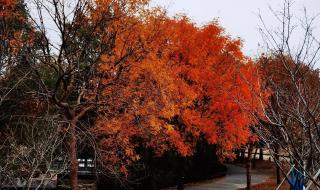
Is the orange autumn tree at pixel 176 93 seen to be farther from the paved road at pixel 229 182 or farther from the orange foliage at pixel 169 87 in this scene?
the paved road at pixel 229 182

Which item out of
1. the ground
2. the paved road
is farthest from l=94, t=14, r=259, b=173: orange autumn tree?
the ground

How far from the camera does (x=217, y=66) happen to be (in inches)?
913

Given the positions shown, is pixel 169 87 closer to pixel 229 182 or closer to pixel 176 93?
pixel 176 93

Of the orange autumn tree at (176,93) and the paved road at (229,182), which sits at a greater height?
the orange autumn tree at (176,93)

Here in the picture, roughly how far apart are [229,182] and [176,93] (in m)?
13.1

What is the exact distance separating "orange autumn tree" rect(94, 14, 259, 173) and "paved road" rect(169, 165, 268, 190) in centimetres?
372

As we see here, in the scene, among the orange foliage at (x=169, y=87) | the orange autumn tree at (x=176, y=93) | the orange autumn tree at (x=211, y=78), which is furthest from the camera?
the orange autumn tree at (x=211, y=78)

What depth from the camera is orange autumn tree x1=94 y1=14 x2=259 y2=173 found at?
56.8 feet

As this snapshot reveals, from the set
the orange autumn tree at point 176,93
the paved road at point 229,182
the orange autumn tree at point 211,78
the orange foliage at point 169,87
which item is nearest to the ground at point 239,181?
the paved road at point 229,182

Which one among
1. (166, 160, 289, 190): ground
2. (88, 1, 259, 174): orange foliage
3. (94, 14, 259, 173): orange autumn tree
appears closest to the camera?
(88, 1, 259, 174): orange foliage

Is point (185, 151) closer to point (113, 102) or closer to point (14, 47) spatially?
point (113, 102)

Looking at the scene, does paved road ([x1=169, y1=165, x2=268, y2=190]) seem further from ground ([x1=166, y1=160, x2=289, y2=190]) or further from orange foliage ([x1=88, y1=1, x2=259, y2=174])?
orange foliage ([x1=88, y1=1, x2=259, y2=174])

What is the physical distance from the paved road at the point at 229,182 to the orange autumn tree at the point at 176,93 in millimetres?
3725

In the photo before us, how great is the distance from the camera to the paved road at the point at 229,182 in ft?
91.6
